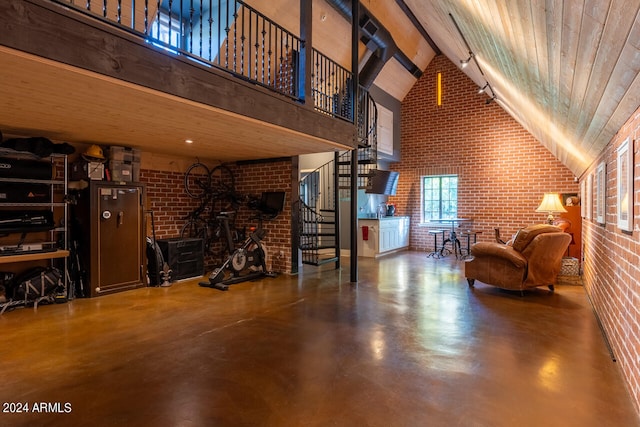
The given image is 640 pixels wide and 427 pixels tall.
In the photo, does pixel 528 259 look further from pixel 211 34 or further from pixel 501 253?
pixel 211 34

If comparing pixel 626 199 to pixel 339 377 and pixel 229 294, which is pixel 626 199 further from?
pixel 229 294

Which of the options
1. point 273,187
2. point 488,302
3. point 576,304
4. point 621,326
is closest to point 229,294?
point 273,187

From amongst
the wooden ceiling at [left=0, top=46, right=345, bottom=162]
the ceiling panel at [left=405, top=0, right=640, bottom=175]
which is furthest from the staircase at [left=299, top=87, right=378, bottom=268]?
the ceiling panel at [left=405, top=0, right=640, bottom=175]

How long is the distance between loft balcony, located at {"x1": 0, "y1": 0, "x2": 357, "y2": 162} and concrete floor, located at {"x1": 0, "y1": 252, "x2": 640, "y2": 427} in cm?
196

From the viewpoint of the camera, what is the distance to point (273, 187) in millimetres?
6145

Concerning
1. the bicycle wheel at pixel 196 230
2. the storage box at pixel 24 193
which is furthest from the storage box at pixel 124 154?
the bicycle wheel at pixel 196 230

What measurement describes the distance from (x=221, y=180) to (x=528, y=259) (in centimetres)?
510

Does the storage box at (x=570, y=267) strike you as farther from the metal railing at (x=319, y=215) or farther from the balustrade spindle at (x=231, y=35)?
the balustrade spindle at (x=231, y=35)

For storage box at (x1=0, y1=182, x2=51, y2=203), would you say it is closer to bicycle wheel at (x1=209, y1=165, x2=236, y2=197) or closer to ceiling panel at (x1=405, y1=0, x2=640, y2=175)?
bicycle wheel at (x1=209, y1=165, x2=236, y2=197)

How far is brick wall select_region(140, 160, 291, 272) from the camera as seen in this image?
18.6ft

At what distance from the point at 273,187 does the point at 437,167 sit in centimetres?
490

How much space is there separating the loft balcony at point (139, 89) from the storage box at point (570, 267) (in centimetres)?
386

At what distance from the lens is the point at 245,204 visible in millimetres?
6387

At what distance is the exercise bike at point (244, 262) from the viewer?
207 inches
